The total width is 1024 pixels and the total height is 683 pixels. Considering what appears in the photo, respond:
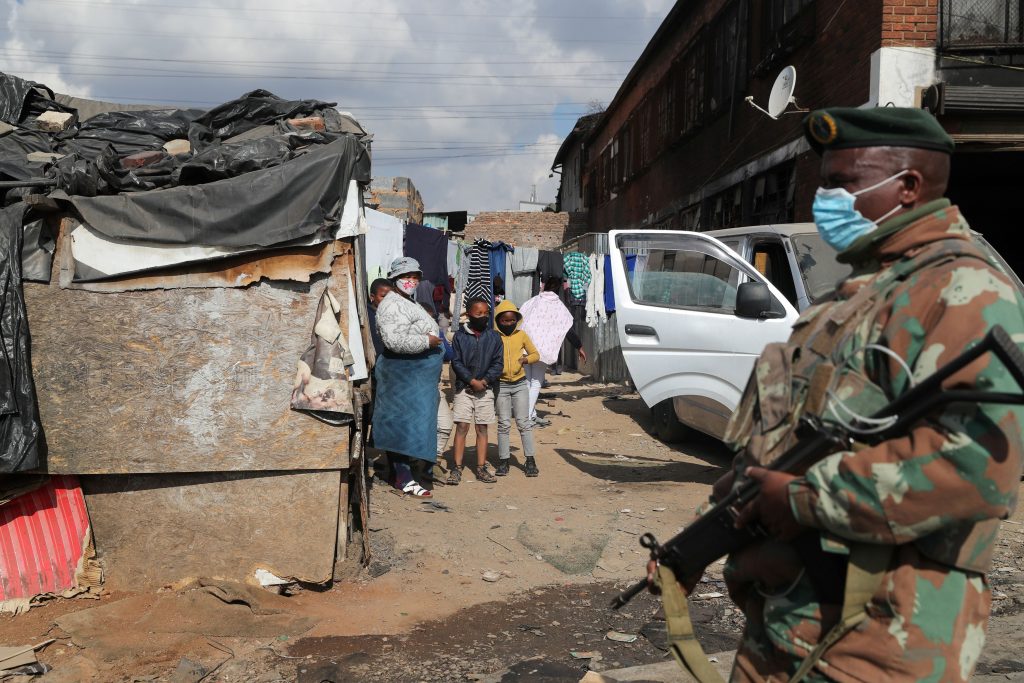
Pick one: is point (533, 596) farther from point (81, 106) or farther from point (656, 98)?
point (656, 98)

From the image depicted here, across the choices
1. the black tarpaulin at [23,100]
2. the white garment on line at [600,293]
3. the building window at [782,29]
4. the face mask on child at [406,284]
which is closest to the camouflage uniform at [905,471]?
the face mask on child at [406,284]

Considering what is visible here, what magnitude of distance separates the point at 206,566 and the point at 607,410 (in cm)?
725

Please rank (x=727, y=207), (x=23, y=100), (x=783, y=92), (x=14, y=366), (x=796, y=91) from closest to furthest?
(x=14, y=366) < (x=23, y=100) < (x=783, y=92) < (x=796, y=91) < (x=727, y=207)

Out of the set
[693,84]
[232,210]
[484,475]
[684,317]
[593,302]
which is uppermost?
[693,84]

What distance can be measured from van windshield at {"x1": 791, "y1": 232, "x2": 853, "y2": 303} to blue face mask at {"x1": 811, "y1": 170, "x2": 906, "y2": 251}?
15.0 ft

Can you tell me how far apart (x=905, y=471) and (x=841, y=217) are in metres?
0.56

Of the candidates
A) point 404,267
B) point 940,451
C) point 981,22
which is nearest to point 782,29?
point 981,22

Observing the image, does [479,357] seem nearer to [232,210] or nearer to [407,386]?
[407,386]

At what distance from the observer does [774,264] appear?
22.0 feet

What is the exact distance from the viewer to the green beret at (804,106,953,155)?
64.1 inches

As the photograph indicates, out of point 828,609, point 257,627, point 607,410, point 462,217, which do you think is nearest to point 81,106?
point 257,627

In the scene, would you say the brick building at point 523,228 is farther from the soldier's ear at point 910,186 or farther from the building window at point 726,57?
the soldier's ear at point 910,186

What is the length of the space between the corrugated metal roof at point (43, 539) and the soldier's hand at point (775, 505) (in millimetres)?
4256

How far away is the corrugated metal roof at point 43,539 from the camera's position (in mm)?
4594
